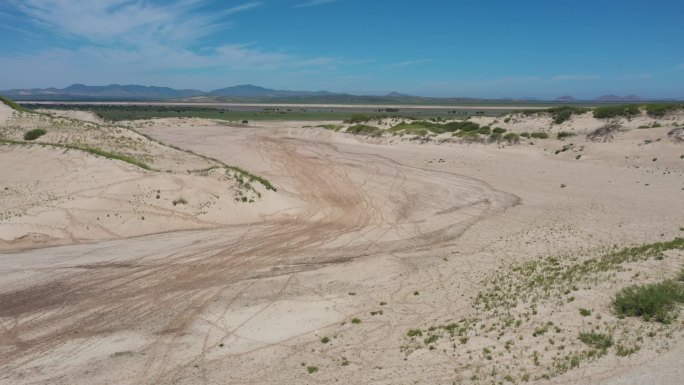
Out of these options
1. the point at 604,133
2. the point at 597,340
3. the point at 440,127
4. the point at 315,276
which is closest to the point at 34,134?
the point at 315,276

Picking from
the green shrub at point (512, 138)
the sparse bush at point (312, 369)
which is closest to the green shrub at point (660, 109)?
the green shrub at point (512, 138)

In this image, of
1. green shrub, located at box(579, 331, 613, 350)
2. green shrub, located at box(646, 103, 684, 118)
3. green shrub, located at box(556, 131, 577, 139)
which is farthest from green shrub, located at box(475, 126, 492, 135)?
green shrub, located at box(579, 331, 613, 350)

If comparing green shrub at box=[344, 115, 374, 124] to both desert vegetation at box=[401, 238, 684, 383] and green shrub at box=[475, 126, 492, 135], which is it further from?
desert vegetation at box=[401, 238, 684, 383]

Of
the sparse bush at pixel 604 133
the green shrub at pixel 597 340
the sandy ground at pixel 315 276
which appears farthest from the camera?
the sparse bush at pixel 604 133

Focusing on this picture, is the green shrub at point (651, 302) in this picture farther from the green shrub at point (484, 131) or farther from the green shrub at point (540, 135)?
the green shrub at point (484, 131)

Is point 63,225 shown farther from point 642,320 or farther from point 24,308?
point 642,320

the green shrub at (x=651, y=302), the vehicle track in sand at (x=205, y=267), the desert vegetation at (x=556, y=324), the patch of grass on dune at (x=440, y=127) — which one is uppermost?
the patch of grass on dune at (x=440, y=127)

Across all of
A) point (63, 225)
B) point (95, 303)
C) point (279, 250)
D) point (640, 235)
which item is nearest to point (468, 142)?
point (640, 235)
